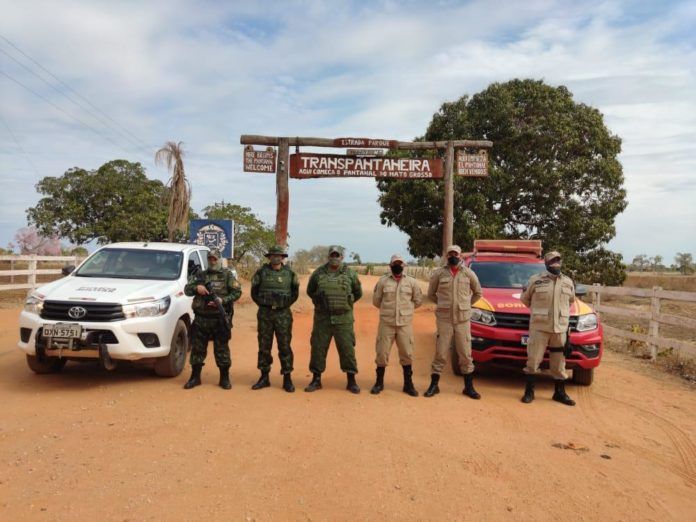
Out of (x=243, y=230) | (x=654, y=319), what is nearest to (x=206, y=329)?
(x=654, y=319)

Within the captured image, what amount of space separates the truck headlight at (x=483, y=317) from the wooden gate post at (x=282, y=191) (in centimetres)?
548

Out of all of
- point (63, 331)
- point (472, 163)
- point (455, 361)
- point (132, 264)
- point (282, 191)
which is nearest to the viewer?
point (63, 331)

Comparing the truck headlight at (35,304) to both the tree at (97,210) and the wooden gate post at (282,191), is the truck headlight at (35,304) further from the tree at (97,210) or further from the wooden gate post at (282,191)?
the tree at (97,210)

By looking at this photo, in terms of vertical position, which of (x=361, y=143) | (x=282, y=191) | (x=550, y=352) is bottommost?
(x=550, y=352)

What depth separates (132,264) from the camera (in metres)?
7.86

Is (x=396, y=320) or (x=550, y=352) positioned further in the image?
(x=396, y=320)

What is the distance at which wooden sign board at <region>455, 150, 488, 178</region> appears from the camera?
1242cm

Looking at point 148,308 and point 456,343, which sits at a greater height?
point 148,308

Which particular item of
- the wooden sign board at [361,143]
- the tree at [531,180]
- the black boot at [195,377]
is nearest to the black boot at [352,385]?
the black boot at [195,377]

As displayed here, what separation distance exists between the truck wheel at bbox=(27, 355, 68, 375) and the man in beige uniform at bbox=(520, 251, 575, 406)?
5871 mm

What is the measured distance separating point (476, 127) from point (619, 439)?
14.8 m

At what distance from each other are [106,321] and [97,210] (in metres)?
24.2

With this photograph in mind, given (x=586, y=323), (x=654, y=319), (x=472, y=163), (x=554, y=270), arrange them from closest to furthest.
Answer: (x=554, y=270) < (x=586, y=323) < (x=654, y=319) < (x=472, y=163)

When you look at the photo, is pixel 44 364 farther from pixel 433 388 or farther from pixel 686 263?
pixel 686 263
